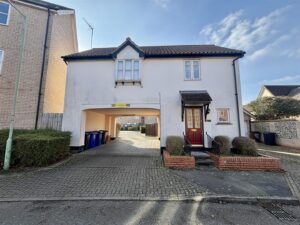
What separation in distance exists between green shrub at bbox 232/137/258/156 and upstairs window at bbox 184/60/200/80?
464cm

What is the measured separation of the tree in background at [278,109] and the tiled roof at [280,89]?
12985 mm

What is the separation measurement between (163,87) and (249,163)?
628cm

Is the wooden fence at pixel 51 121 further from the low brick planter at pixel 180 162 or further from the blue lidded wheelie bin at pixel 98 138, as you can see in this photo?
the low brick planter at pixel 180 162

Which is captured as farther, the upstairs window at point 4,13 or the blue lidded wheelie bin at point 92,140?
the blue lidded wheelie bin at point 92,140

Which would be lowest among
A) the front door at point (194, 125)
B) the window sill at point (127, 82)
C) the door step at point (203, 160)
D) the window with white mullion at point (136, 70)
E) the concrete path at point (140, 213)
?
the concrete path at point (140, 213)

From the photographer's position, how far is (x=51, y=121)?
10500 millimetres

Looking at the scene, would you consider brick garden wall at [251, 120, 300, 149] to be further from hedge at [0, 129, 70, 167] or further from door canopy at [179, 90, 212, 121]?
hedge at [0, 129, 70, 167]

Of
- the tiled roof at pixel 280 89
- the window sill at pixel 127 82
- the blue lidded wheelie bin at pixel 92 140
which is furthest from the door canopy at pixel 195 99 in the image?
the tiled roof at pixel 280 89

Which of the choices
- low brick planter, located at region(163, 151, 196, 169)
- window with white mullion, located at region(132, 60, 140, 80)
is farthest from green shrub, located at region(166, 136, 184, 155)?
window with white mullion, located at region(132, 60, 140, 80)

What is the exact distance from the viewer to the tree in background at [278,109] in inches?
660

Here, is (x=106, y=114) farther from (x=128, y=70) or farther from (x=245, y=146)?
(x=245, y=146)

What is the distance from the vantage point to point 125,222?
334 cm

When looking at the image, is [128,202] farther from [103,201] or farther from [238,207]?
[238,207]

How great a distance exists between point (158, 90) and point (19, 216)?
27.8 ft
